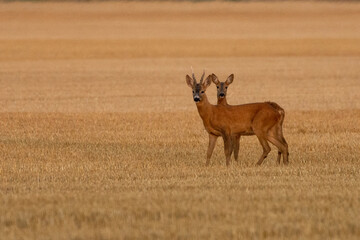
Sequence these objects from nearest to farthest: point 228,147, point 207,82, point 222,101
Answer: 1. point 228,147
2. point 207,82
3. point 222,101

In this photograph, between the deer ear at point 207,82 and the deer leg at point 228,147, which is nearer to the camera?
the deer leg at point 228,147

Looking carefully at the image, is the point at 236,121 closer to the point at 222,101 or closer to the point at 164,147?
the point at 222,101

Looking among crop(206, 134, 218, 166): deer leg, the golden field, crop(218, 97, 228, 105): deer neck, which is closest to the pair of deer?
crop(206, 134, 218, 166): deer leg

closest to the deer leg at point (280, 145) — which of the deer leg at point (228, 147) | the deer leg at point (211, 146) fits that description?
the deer leg at point (228, 147)

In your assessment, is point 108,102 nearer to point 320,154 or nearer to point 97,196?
point 320,154

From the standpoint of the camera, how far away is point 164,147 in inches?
726

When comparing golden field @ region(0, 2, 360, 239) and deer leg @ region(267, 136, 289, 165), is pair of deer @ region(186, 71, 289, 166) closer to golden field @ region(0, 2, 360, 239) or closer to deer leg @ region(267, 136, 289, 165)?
deer leg @ region(267, 136, 289, 165)

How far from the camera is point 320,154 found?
1695 centimetres

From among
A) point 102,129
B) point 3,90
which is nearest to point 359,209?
point 102,129

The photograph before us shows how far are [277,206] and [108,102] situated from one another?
1831 centimetres

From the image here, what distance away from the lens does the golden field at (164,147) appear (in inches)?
405

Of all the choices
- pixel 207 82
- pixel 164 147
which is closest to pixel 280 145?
pixel 207 82

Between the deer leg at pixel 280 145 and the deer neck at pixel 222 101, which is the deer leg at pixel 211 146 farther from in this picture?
the deer neck at pixel 222 101

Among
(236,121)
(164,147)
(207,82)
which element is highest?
(207,82)
